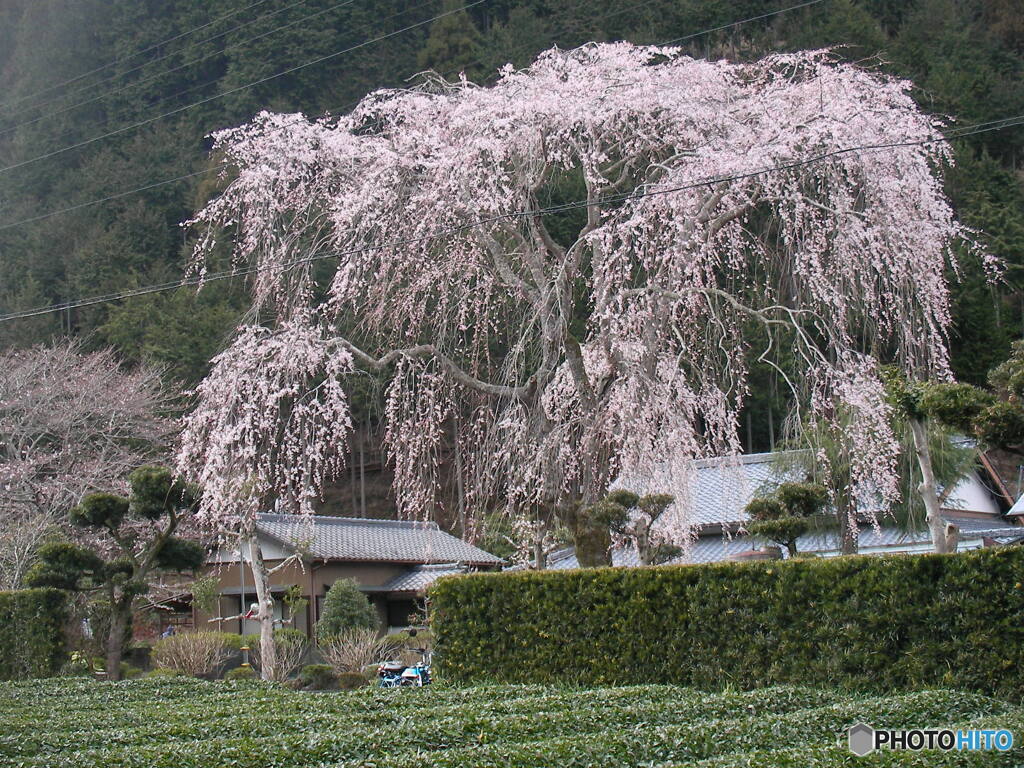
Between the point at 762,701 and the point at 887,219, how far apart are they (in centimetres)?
370

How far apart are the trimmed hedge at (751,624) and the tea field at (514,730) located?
0.37m

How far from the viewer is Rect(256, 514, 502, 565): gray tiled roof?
1873 centimetres

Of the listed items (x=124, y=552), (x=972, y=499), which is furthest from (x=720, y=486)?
(x=124, y=552)

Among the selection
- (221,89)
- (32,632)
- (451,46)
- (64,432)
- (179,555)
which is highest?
(451,46)

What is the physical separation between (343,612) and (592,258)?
9040 mm

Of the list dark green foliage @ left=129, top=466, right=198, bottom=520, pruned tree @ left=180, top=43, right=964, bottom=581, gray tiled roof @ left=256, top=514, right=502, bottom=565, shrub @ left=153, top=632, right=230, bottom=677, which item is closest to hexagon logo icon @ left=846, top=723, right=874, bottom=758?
pruned tree @ left=180, top=43, right=964, bottom=581

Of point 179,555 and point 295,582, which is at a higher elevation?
point 179,555

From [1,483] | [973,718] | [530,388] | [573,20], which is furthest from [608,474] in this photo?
[573,20]

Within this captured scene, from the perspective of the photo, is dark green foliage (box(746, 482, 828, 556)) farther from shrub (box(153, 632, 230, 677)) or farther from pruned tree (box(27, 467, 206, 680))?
shrub (box(153, 632, 230, 677))

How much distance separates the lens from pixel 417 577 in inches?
785

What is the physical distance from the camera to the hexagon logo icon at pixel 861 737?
4543 mm

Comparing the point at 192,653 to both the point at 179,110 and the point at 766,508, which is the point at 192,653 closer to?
the point at 766,508

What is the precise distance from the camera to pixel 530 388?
28.3 feet

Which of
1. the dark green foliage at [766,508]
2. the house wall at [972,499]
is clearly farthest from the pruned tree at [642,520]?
the house wall at [972,499]
